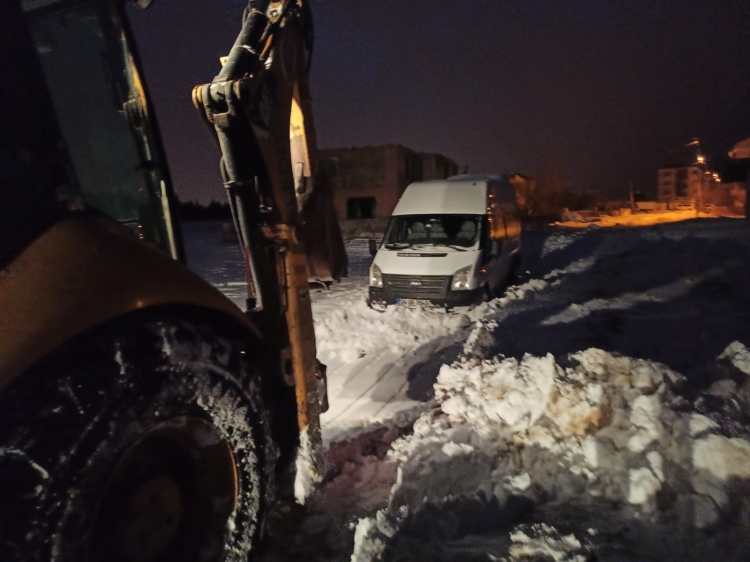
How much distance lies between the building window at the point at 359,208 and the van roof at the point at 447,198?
990 inches

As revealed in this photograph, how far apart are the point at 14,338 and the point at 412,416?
12.9ft

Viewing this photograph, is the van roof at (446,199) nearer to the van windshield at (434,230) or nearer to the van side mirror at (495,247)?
the van windshield at (434,230)

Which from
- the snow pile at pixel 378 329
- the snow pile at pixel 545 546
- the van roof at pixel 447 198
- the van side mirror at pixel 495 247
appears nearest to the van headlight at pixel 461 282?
the snow pile at pixel 378 329

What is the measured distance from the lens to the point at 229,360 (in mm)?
2352

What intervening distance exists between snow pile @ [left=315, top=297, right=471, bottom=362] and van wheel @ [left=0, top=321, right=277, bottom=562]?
4.45 metres

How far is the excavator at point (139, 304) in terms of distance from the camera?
5.35 feet

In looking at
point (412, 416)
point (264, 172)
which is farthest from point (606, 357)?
point (264, 172)

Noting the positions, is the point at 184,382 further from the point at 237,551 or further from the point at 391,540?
the point at 391,540

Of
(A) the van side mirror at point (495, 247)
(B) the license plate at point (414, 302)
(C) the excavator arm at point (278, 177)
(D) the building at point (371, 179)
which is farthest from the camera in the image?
(D) the building at point (371, 179)

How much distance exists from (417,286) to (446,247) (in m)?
1.06

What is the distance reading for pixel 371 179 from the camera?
3459 cm

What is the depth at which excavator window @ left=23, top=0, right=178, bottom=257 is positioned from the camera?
8.50 feet

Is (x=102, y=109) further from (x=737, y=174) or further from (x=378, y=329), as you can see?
(x=737, y=174)

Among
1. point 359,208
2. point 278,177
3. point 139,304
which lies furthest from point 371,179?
point 139,304
